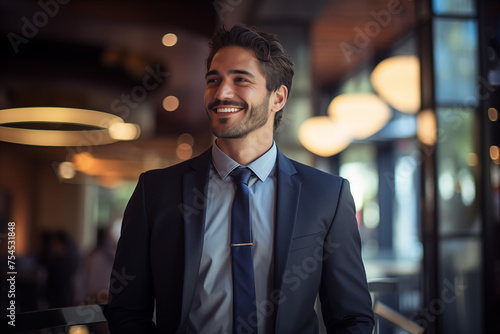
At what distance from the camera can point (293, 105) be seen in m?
3.77

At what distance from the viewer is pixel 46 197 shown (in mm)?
6547

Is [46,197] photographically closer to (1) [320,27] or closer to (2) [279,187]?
(1) [320,27]

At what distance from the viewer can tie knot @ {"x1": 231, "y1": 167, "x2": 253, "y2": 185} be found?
4.51ft

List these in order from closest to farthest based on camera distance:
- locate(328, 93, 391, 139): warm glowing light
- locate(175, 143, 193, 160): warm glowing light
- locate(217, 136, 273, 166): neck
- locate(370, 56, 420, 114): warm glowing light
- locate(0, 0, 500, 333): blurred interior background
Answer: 1. locate(217, 136, 273, 166): neck
2. locate(0, 0, 500, 333): blurred interior background
3. locate(370, 56, 420, 114): warm glowing light
4. locate(328, 93, 391, 139): warm glowing light
5. locate(175, 143, 193, 160): warm glowing light

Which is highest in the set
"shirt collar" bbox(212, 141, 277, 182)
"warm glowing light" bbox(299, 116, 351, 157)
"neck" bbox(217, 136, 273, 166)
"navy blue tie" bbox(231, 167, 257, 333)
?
"warm glowing light" bbox(299, 116, 351, 157)

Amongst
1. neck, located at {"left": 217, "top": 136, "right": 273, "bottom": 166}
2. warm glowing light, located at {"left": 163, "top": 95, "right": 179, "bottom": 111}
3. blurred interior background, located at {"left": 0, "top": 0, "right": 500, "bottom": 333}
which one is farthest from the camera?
warm glowing light, located at {"left": 163, "top": 95, "right": 179, "bottom": 111}

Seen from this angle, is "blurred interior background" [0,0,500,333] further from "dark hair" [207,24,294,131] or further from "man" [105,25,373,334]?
"dark hair" [207,24,294,131]

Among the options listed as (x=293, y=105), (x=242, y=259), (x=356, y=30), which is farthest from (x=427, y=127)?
(x=242, y=259)

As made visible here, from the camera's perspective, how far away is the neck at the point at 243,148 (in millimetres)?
1372

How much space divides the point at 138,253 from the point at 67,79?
15.2 ft

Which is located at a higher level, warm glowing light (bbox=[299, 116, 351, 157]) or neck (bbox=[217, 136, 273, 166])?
warm glowing light (bbox=[299, 116, 351, 157])

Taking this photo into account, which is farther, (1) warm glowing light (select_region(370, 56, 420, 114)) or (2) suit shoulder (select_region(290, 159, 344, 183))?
(1) warm glowing light (select_region(370, 56, 420, 114))

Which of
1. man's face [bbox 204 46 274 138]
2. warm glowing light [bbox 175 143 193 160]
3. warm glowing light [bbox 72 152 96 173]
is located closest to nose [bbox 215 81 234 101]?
man's face [bbox 204 46 274 138]

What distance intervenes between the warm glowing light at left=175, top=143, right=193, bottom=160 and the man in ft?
31.2
